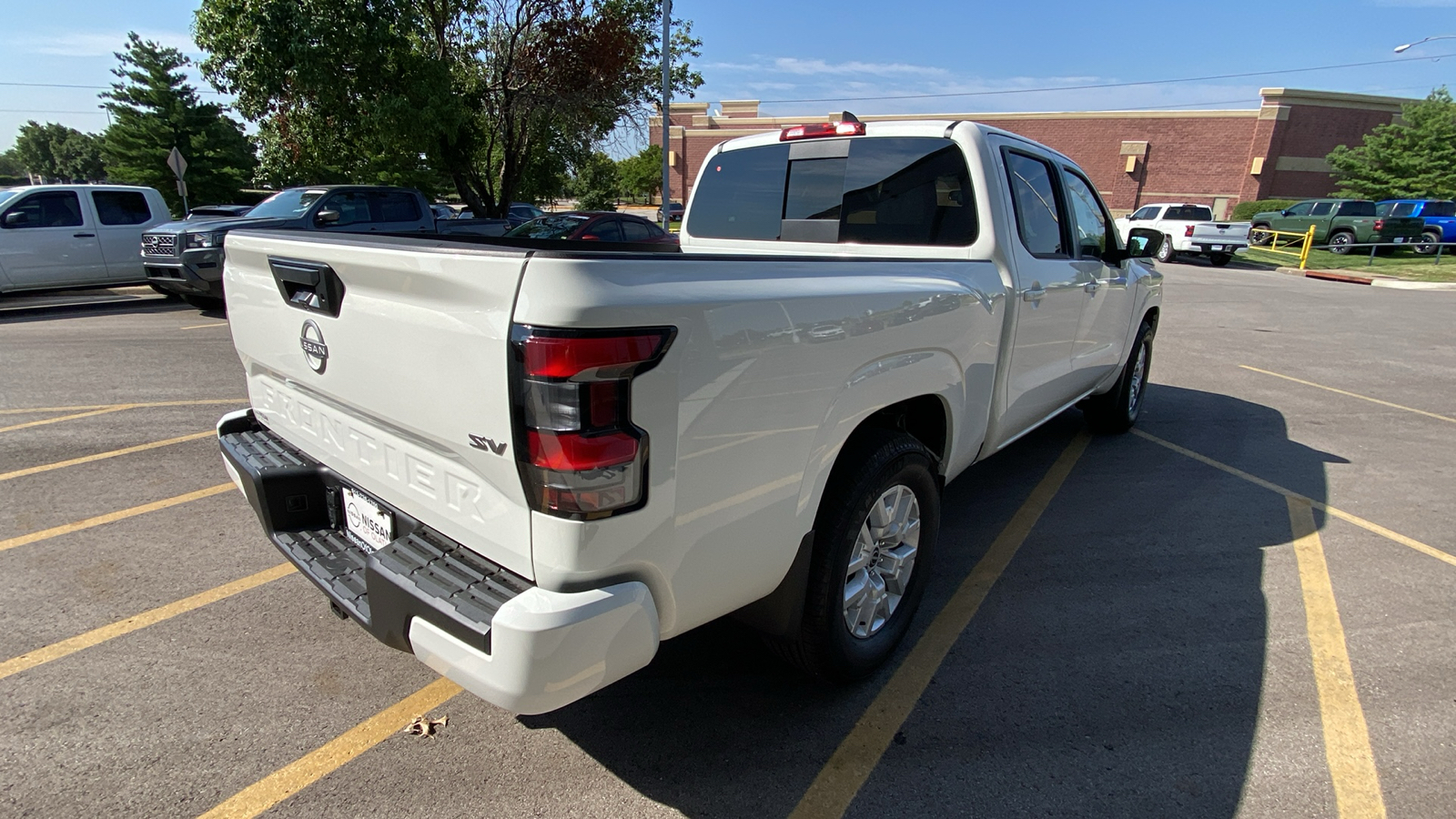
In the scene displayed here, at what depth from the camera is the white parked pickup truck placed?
35.9 ft

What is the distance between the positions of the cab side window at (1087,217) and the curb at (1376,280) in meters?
19.3

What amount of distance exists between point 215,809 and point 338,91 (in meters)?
16.8

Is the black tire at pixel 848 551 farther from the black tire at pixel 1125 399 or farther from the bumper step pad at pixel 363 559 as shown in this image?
the black tire at pixel 1125 399

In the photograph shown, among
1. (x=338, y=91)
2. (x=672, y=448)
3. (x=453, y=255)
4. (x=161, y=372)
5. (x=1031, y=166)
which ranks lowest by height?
(x=161, y=372)

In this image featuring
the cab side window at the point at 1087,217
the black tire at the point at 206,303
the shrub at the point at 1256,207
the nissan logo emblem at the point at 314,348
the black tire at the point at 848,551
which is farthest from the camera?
Result: the shrub at the point at 1256,207

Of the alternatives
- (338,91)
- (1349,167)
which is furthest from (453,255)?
(1349,167)

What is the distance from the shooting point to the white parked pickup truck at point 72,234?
35.9 ft

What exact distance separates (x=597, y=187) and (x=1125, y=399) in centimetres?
5758

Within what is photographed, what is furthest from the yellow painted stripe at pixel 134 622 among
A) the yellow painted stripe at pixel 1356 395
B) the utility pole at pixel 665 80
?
the utility pole at pixel 665 80

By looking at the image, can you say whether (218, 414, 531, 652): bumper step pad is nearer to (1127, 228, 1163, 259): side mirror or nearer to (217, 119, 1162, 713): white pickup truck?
(217, 119, 1162, 713): white pickup truck

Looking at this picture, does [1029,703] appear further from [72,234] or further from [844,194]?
[72,234]

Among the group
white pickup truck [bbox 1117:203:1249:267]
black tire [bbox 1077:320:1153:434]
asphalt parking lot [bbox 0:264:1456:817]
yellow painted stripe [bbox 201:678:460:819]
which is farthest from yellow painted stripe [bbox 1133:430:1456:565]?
white pickup truck [bbox 1117:203:1249:267]

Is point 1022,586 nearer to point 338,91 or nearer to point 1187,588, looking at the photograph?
point 1187,588

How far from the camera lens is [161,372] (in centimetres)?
718
